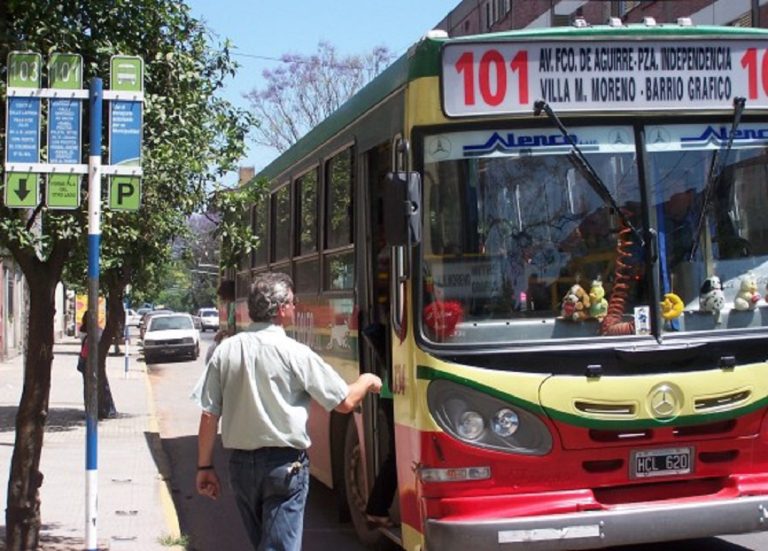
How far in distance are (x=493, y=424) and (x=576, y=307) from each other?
809mm

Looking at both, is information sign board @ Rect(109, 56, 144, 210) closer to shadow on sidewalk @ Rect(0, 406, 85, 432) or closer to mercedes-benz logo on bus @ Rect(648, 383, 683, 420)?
mercedes-benz logo on bus @ Rect(648, 383, 683, 420)

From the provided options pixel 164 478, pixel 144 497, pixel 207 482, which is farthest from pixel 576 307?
pixel 164 478

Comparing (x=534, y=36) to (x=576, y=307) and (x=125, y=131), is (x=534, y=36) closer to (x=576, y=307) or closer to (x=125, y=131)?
(x=576, y=307)

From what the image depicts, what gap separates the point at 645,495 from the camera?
5.66 metres

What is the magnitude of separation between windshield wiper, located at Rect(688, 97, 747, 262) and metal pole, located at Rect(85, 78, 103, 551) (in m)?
3.30

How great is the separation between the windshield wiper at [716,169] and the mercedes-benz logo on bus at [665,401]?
2.54 ft

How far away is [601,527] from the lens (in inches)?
213

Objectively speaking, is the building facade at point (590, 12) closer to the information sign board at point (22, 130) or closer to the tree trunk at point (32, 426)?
the tree trunk at point (32, 426)

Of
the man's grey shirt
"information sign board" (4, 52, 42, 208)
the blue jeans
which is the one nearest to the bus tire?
the blue jeans

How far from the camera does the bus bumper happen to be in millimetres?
5340

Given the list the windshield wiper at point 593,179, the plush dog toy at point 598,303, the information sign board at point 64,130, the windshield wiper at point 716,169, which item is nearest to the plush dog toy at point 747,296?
the windshield wiper at point 716,169

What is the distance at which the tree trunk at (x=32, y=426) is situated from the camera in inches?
274

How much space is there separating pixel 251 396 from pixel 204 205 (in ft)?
8.79

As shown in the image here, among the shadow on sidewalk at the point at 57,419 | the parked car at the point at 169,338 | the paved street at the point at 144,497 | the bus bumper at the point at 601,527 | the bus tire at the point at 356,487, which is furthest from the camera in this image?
the parked car at the point at 169,338
